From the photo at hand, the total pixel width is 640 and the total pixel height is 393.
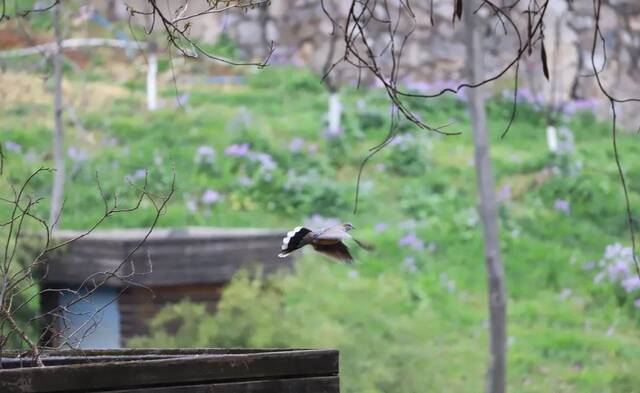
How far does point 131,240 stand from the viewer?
274 inches

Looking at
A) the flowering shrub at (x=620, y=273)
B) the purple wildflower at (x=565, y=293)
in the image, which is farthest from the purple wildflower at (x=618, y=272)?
the purple wildflower at (x=565, y=293)

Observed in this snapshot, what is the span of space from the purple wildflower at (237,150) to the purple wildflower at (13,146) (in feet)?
6.32

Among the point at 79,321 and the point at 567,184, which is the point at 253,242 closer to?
the point at 79,321

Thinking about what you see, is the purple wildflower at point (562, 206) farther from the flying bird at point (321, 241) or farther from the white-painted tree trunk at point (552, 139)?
the flying bird at point (321, 241)

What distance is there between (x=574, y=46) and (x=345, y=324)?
20.5 feet

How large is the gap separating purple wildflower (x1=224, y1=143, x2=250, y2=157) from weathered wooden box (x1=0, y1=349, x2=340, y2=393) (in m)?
8.82

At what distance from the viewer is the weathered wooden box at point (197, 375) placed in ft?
6.17

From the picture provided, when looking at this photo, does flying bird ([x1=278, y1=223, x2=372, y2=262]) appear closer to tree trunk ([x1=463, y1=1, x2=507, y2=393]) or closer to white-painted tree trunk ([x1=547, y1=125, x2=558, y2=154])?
tree trunk ([x1=463, y1=1, x2=507, y2=393])

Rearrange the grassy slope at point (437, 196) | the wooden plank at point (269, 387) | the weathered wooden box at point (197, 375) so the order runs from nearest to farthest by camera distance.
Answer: the weathered wooden box at point (197, 375)
the wooden plank at point (269, 387)
the grassy slope at point (437, 196)

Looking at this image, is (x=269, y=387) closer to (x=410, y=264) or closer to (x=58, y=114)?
(x=58, y=114)

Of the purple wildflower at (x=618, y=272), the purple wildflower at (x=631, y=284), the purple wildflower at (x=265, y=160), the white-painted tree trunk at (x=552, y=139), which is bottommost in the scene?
the purple wildflower at (x=631, y=284)

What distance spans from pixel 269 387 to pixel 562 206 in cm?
900

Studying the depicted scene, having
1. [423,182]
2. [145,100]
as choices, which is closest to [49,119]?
[145,100]

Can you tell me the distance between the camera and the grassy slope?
29.0 ft
